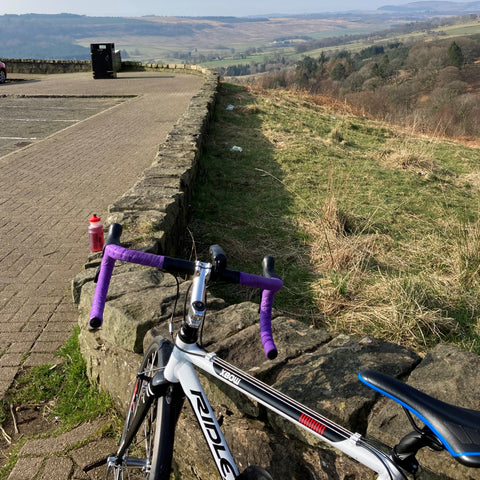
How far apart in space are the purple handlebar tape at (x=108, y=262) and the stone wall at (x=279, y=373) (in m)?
0.77

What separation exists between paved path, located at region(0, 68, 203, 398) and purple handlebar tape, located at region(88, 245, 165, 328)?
80.0 inches

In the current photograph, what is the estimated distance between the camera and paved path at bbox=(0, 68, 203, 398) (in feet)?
14.1

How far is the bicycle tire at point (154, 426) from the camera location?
5.85 feet

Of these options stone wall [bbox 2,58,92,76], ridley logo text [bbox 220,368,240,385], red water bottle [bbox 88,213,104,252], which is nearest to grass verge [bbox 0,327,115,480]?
red water bottle [bbox 88,213,104,252]

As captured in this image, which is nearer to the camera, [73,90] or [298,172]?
[298,172]

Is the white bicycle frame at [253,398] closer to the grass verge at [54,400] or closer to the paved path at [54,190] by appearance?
the grass verge at [54,400]

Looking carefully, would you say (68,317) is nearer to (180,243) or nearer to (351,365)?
(180,243)

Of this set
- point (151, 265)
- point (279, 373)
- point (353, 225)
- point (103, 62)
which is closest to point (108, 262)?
point (151, 265)

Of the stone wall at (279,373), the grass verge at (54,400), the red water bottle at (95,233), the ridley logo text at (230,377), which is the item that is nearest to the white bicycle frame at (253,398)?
the ridley logo text at (230,377)

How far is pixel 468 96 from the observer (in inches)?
1881

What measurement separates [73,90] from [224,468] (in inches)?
806

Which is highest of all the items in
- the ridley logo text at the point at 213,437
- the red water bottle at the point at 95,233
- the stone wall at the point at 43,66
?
the stone wall at the point at 43,66

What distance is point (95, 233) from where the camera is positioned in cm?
512

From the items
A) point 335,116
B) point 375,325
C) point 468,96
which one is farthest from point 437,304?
point 468,96
